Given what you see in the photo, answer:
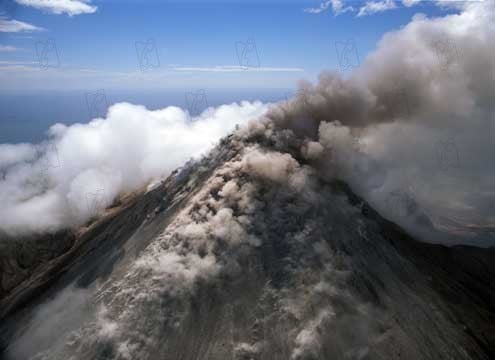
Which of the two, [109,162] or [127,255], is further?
[109,162]

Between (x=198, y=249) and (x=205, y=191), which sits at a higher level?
(x=205, y=191)

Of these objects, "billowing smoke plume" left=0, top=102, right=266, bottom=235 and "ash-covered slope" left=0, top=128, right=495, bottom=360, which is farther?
"billowing smoke plume" left=0, top=102, right=266, bottom=235

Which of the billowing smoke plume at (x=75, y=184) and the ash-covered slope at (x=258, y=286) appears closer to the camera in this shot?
the ash-covered slope at (x=258, y=286)

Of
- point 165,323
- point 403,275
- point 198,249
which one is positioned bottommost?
point 403,275

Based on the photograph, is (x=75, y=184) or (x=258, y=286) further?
(x=75, y=184)

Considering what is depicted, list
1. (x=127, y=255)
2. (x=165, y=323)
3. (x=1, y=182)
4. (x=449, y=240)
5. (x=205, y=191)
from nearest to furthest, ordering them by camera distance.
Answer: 1. (x=165, y=323)
2. (x=127, y=255)
3. (x=205, y=191)
4. (x=449, y=240)
5. (x=1, y=182)

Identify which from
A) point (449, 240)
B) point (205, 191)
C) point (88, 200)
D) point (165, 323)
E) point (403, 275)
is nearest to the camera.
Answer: point (165, 323)

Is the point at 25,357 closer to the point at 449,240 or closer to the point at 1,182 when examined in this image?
the point at 449,240

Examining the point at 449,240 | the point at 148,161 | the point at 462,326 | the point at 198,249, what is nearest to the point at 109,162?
the point at 148,161
